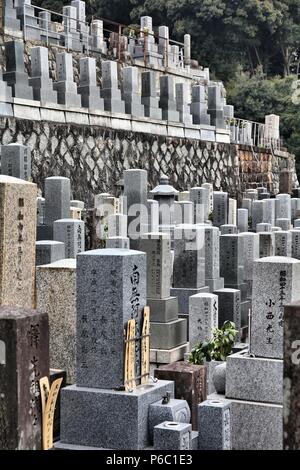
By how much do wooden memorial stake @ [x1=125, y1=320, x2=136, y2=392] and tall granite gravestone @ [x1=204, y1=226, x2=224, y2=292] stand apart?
461 cm

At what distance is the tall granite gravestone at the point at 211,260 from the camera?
1036 centimetres

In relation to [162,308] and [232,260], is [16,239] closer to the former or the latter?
[162,308]

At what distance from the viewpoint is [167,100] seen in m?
18.9

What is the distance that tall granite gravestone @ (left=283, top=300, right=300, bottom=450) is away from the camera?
4.31 metres

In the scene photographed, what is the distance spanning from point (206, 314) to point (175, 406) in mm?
2654

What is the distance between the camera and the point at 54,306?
22.7 ft

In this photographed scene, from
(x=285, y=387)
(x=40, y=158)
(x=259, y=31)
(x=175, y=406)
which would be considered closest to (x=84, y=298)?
(x=175, y=406)

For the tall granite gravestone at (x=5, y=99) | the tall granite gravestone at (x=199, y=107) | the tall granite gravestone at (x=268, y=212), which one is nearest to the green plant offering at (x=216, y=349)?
the tall granite gravestone at (x=5, y=99)

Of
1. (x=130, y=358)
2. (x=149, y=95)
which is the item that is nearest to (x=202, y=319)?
(x=130, y=358)

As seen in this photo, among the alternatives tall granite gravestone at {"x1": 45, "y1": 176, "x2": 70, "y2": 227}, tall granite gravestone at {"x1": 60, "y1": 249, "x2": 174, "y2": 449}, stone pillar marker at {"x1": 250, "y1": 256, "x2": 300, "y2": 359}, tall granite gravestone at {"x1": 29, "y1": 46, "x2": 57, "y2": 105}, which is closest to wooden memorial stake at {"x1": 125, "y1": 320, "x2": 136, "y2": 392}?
tall granite gravestone at {"x1": 60, "y1": 249, "x2": 174, "y2": 449}

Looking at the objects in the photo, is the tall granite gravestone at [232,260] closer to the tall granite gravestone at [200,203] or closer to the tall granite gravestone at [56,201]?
the tall granite gravestone at [56,201]

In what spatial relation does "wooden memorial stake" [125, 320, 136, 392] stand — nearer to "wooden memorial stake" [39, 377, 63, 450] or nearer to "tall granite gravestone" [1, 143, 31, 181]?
"wooden memorial stake" [39, 377, 63, 450]
